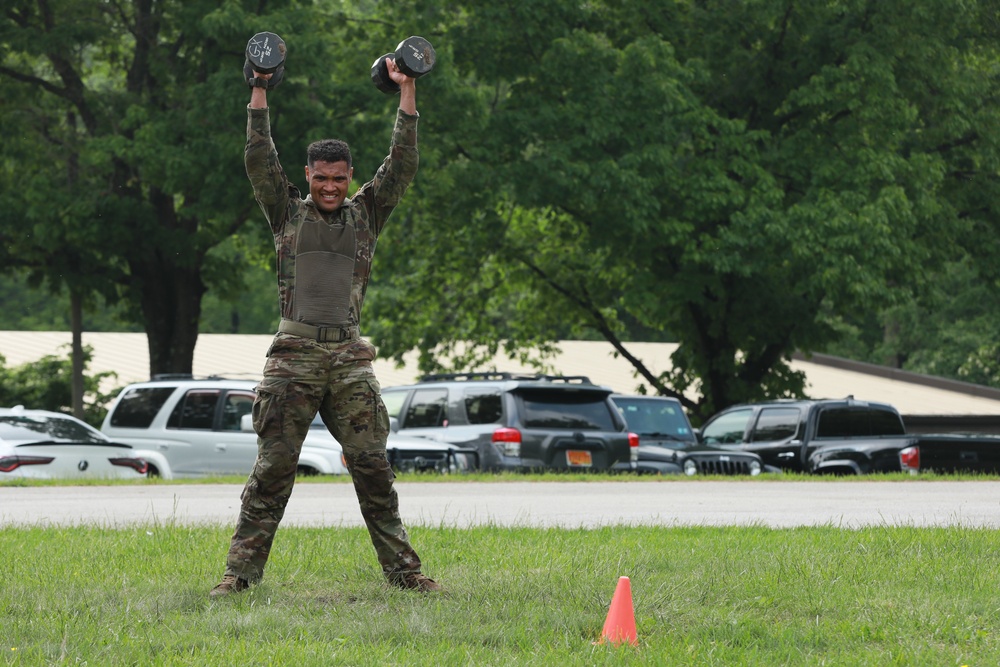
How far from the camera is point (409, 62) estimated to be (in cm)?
669

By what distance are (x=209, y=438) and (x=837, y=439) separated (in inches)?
322

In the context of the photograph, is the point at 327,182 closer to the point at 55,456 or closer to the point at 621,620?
the point at 621,620

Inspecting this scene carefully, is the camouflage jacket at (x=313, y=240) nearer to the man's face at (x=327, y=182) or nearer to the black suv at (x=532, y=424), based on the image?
the man's face at (x=327, y=182)

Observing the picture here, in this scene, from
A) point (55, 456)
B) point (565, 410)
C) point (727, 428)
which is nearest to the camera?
point (55, 456)

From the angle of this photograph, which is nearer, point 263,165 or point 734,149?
point 263,165

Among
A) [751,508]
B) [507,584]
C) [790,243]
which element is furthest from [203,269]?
[507,584]

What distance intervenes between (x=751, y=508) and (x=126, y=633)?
27.9ft

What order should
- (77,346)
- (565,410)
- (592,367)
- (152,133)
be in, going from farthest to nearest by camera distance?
(592,367), (77,346), (152,133), (565,410)

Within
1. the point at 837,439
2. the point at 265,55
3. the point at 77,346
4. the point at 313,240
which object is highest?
the point at 77,346

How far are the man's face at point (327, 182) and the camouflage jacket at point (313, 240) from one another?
55mm

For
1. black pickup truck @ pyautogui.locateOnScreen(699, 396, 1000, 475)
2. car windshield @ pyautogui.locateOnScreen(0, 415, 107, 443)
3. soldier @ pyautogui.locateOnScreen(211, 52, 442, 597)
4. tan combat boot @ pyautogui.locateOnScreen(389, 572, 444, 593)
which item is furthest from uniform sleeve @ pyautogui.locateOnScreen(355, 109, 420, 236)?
black pickup truck @ pyautogui.locateOnScreen(699, 396, 1000, 475)

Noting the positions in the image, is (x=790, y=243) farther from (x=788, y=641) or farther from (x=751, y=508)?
(x=788, y=641)

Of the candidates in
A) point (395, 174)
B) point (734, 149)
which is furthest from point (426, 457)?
point (734, 149)

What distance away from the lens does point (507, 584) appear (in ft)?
22.4
